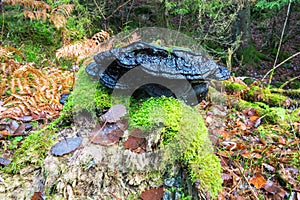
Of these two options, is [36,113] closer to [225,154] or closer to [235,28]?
[225,154]

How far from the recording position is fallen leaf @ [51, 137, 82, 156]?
1786 mm

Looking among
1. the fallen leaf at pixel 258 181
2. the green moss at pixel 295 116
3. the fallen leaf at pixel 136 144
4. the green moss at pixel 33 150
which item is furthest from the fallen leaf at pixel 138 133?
the green moss at pixel 295 116

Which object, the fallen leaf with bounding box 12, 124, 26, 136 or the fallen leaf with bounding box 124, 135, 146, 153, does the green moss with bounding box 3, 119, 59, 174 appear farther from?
the fallen leaf with bounding box 124, 135, 146, 153

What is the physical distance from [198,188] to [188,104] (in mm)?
770

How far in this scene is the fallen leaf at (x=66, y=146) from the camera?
5.86ft

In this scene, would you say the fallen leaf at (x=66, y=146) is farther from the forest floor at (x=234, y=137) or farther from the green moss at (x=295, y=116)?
the green moss at (x=295, y=116)

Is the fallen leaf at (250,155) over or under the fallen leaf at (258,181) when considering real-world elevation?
over

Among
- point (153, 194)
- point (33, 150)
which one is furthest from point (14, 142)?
point (153, 194)

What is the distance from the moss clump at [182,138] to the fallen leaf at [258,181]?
351 millimetres

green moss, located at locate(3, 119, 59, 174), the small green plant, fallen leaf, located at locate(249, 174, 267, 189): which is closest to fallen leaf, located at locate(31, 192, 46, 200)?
green moss, located at locate(3, 119, 59, 174)

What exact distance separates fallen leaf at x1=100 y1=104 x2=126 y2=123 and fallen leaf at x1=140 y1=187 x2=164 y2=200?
2.04 ft

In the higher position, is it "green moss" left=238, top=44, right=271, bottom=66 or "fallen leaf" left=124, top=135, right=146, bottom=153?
"fallen leaf" left=124, top=135, right=146, bottom=153

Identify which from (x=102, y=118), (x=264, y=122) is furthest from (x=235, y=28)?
(x=102, y=118)

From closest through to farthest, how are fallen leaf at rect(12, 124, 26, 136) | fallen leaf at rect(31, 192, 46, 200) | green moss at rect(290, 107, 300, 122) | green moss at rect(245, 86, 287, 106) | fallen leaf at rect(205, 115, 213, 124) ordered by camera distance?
fallen leaf at rect(31, 192, 46, 200), fallen leaf at rect(12, 124, 26, 136), fallen leaf at rect(205, 115, 213, 124), green moss at rect(290, 107, 300, 122), green moss at rect(245, 86, 287, 106)
